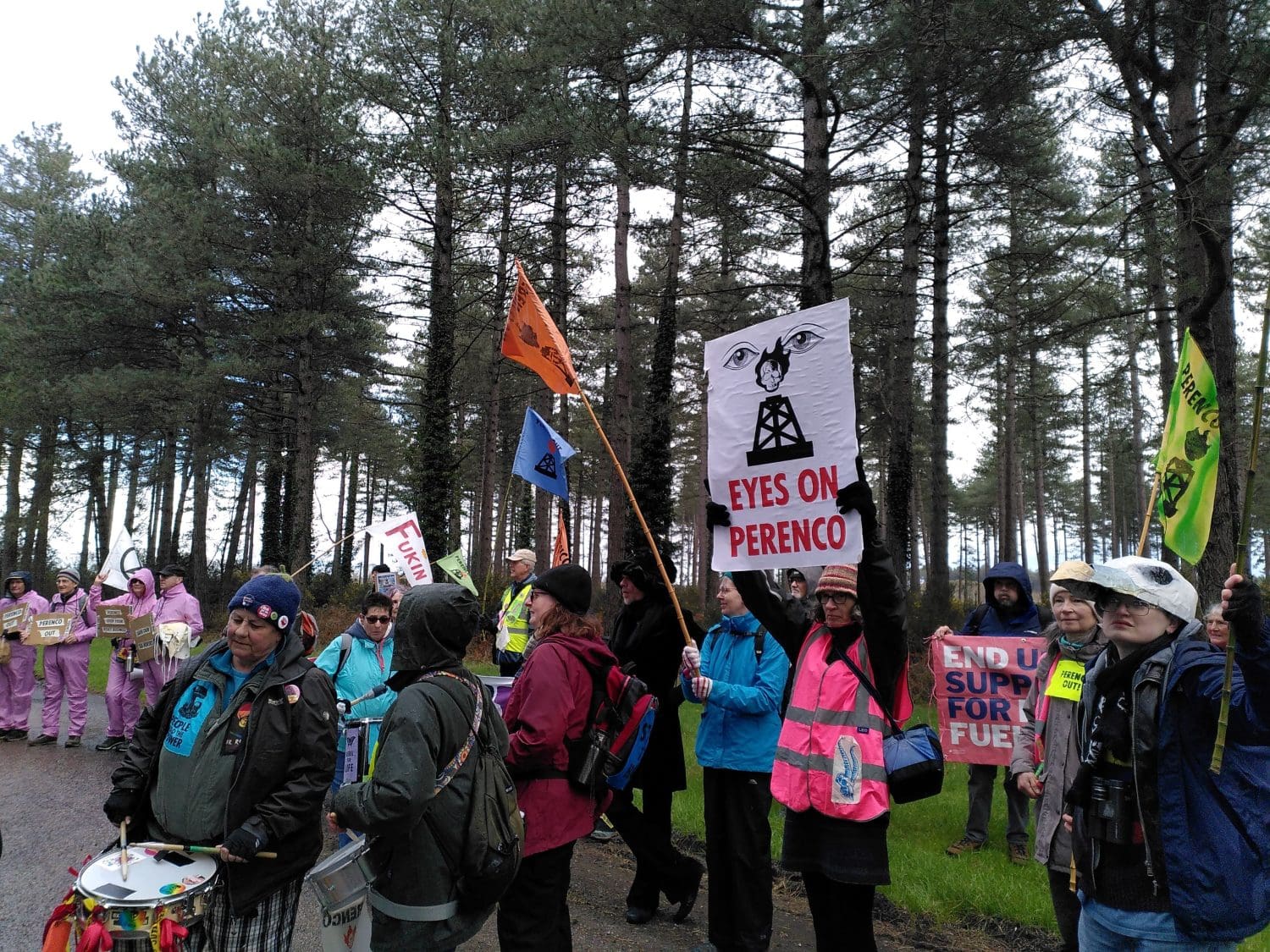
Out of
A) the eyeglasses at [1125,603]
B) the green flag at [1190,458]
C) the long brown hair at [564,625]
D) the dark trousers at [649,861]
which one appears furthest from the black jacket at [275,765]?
the green flag at [1190,458]

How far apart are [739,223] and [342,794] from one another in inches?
438

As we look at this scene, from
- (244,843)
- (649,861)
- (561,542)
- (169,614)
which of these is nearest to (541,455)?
(561,542)

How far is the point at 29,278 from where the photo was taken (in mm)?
23094

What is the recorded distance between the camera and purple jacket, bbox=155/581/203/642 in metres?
9.61

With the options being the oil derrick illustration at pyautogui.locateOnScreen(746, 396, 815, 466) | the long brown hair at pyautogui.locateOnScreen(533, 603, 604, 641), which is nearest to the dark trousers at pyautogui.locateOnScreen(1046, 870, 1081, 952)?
the oil derrick illustration at pyautogui.locateOnScreen(746, 396, 815, 466)

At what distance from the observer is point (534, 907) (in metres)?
3.59

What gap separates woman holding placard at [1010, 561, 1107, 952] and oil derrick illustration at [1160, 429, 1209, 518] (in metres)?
0.67

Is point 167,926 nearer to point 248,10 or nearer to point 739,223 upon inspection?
point 739,223

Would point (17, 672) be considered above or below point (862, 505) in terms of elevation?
below

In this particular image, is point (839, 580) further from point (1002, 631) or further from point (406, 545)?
Result: point (406, 545)

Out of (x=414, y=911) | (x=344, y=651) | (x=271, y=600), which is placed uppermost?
(x=271, y=600)

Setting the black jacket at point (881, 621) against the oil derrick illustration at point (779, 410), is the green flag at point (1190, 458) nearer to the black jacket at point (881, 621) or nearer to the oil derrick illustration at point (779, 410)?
the black jacket at point (881, 621)

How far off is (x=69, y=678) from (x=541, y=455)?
266 inches

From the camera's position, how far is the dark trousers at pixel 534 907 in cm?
356
